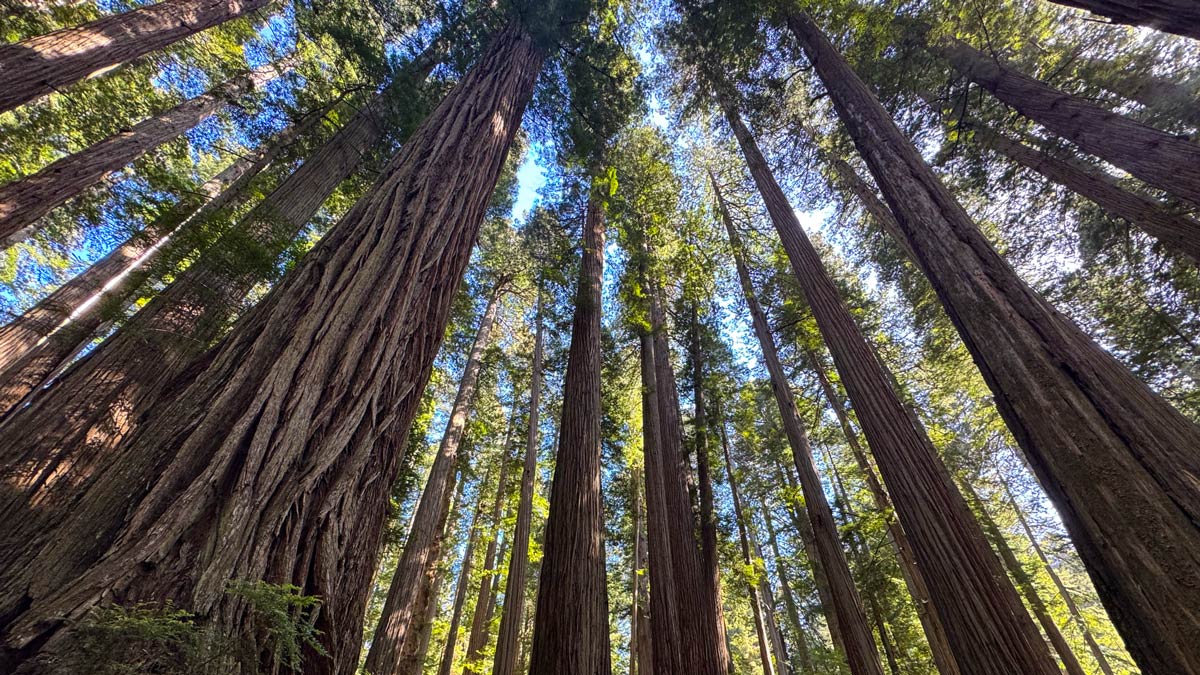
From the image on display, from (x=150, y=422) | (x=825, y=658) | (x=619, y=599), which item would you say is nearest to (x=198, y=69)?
(x=150, y=422)

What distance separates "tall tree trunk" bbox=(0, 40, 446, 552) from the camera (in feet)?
3.58

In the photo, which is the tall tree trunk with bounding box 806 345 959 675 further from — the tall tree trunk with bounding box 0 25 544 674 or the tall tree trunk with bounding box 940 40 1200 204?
the tall tree trunk with bounding box 0 25 544 674

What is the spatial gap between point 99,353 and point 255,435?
1.67 m

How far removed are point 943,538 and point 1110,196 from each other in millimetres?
6071

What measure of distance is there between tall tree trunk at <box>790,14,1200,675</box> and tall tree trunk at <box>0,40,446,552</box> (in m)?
3.04

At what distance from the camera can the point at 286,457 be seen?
1176mm

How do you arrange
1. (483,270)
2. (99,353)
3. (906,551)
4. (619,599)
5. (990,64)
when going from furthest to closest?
(619,599), (483,270), (906,551), (990,64), (99,353)

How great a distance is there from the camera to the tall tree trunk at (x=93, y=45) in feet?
12.0

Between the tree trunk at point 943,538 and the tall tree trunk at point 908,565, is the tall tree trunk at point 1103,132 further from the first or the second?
the tree trunk at point 943,538

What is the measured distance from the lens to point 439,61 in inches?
224

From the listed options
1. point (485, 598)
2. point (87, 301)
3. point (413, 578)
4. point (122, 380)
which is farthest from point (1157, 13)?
point (485, 598)

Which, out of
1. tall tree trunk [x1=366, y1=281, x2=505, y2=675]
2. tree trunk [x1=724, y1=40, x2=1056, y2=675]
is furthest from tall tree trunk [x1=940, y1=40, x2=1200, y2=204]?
tall tree trunk [x1=366, y1=281, x2=505, y2=675]

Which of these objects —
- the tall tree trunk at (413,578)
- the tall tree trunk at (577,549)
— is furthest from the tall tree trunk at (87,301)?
the tall tree trunk at (413,578)

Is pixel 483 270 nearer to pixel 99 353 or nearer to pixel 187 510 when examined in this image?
pixel 99 353
